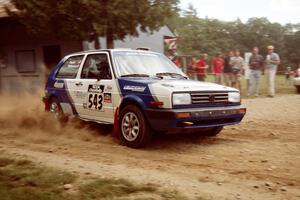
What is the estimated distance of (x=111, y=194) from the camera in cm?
446

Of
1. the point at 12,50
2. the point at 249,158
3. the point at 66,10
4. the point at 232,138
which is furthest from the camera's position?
the point at 12,50

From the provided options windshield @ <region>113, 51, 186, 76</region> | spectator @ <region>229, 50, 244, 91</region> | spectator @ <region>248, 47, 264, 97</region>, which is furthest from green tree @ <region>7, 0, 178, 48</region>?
windshield @ <region>113, 51, 186, 76</region>

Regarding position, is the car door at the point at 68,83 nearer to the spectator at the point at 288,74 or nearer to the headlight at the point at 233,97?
the headlight at the point at 233,97

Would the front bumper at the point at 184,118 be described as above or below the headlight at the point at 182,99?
below

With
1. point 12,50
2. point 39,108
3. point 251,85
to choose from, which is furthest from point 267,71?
point 12,50

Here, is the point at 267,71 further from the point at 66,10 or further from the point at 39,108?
the point at 39,108

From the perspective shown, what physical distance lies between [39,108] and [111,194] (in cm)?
637

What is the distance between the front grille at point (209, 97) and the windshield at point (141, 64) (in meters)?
1.26

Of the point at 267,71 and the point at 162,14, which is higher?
the point at 162,14

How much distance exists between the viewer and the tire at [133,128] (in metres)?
6.80

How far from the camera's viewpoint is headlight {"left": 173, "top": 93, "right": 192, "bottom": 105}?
648cm

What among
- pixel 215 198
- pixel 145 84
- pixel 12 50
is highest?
pixel 12 50

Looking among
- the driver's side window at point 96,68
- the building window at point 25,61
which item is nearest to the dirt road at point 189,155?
the driver's side window at point 96,68

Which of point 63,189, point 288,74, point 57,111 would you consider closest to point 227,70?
point 288,74
